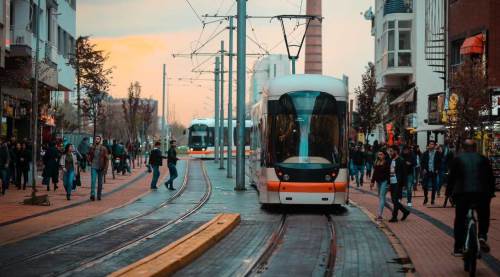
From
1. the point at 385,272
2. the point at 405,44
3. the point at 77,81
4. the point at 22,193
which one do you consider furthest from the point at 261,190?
the point at 405,44

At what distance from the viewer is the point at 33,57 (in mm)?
35969

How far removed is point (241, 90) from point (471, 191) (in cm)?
2227

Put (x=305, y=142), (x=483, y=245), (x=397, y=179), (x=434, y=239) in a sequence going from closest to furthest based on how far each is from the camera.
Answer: (x=483, y=245)
(x=434, y=239)
(x=397, y=179)
(x=305, y=142)

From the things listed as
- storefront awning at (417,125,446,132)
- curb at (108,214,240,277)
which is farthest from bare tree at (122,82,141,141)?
curb at (108,214,240,277)

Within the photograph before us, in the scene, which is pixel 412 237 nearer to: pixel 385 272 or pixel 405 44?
pixel 385 272

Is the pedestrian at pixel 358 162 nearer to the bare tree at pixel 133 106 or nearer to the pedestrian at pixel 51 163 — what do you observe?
the pedestrian at pixel 51 163

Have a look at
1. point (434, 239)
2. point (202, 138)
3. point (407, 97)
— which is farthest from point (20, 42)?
point (202, 138)

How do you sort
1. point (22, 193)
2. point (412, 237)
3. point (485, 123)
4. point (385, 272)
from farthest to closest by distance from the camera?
point (485, 123) → point (22, 193) → point (412, 237) → point (385, 272)

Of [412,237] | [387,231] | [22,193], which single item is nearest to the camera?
[412,237]

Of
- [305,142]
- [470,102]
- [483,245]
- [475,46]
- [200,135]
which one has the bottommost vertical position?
[483,245]

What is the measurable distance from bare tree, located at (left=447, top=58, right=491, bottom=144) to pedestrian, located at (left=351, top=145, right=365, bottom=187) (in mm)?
6344

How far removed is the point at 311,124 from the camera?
22.5m

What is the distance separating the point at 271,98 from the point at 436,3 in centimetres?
3075

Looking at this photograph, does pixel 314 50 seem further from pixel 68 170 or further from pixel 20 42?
pixel 68 170
